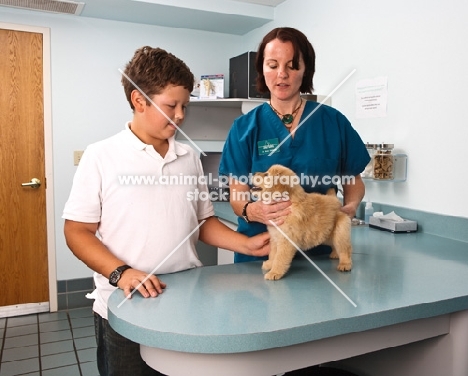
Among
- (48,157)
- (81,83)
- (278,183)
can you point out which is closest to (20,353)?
(48,157)

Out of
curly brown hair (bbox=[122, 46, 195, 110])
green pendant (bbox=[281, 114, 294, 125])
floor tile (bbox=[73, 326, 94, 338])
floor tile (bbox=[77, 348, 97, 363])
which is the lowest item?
floor tile (bbox=[73, 326, 94, 338])

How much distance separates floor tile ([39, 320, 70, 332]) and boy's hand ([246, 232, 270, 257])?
2.22 m

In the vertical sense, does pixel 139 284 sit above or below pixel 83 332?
above

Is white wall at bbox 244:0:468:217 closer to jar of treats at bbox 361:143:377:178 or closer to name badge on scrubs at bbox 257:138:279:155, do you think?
jar of treats at bbox 361:143:377:178

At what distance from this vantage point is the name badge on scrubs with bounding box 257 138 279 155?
1.34 metres

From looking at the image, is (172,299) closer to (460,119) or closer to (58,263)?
(460,119)

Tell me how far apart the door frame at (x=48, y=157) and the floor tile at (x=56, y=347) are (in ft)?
2.11

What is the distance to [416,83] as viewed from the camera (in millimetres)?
1993

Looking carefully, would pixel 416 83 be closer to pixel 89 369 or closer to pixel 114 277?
pixel 114 277

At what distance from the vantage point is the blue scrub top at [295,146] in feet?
4.41

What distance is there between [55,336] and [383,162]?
2.35m

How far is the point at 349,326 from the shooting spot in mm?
905

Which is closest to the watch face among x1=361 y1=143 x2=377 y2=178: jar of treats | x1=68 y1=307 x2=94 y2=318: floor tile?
x1=361 y1=143 x2=377 y2=178: jar of treats

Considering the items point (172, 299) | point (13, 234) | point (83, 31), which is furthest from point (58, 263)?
point (172, 299)
